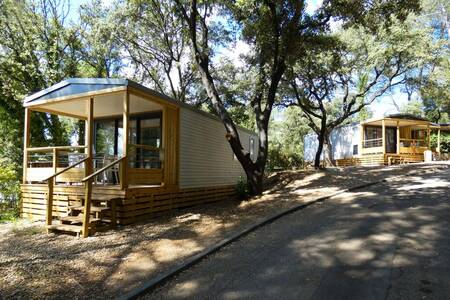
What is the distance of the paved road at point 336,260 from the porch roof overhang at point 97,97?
4.22 metres

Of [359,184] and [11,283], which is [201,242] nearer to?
[11,283]

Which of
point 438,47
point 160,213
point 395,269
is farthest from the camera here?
point 438,47

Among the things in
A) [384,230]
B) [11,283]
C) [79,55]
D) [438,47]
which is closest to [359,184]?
[384,230]

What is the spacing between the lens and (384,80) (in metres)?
22.8

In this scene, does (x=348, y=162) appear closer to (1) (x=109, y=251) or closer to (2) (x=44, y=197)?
(2) (x=44, y=197)

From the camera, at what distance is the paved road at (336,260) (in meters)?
4.04

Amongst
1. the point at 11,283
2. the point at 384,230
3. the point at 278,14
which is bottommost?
the point at 11,283

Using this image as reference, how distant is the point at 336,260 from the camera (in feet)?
16.0

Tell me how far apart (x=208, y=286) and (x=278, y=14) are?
8721 millimetres

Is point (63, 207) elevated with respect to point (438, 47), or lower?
lower

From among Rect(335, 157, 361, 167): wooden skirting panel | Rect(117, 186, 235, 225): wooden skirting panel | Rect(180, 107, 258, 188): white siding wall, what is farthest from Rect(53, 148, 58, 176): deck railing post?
Rect(335, 157, 361, 167): wooden skirting panel

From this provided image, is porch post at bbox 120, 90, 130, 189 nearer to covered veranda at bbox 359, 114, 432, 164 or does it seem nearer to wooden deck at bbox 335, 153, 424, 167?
covered veranda at bbox 359, 114, 432, 164

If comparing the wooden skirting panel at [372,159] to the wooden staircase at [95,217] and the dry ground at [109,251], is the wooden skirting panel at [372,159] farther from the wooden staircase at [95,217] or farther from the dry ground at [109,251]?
the wooden staircase at [95,217]

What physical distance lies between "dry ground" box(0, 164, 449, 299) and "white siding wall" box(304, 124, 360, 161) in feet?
52.3
